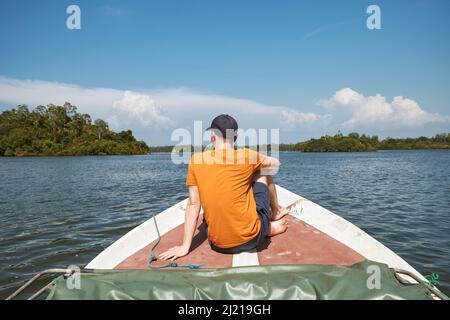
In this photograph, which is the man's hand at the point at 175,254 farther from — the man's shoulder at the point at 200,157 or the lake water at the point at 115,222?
the lake water at the point at 115,222

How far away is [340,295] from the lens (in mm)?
1811

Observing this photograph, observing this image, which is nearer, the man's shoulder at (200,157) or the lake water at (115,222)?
the man's shoulder at (200,157)

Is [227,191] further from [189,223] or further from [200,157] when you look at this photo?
[189,223]

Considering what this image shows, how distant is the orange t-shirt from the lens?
8.85 feet

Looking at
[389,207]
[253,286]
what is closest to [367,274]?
[253,286]

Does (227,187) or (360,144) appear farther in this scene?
(360,144)

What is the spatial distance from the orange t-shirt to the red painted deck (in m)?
0.47

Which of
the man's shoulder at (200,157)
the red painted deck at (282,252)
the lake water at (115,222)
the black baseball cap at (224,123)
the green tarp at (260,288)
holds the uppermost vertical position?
the black baseball cap at (224,123)

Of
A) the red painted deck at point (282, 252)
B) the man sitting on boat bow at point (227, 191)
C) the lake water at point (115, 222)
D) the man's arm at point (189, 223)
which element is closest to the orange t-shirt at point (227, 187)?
the man sitting on boat bow at point (227, 191)

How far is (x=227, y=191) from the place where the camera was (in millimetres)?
2695

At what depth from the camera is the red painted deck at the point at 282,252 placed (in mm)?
3166

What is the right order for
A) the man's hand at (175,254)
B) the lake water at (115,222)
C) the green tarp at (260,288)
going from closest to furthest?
the green tarp at (260,288)
the man's hand at (175,254)
the lake water at (115,222)

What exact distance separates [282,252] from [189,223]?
3.85ft

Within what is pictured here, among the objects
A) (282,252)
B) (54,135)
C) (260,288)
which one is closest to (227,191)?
(260,288)
